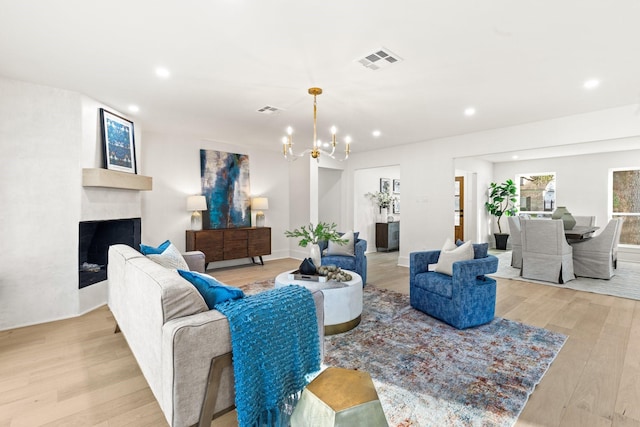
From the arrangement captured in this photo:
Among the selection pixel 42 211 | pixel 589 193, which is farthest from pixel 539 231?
pixel 42 211

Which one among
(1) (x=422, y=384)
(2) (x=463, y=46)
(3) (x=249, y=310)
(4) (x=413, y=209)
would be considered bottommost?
(1) (x=422, y=384)

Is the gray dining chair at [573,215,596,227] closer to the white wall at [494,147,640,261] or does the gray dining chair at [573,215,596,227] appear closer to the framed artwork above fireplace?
the white wall at [494,147,640,261]

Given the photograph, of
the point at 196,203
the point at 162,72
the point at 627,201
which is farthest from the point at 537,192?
the point at 162,72

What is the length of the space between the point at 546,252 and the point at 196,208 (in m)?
5.77

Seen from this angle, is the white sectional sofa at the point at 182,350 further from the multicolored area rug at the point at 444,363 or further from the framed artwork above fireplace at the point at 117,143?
the framed artwork above fireplace at the point at 117,143

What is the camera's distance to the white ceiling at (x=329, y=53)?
1.99 m

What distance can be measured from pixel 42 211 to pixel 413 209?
18.5 ft

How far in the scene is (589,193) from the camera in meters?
7.17

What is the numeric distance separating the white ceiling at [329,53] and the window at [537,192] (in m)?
4.53

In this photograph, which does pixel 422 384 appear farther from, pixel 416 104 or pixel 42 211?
pixel 42 211

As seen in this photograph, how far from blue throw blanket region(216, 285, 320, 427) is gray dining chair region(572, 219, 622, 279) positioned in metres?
5.55

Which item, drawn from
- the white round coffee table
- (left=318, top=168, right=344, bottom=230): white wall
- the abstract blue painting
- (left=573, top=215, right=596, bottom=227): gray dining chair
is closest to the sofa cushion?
the white round coffee table

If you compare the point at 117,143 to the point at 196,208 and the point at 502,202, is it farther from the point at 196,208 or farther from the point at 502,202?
the point at 502,202

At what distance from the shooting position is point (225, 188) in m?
6.02
